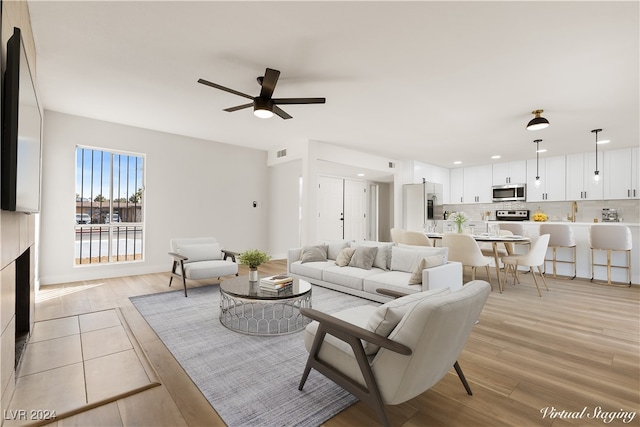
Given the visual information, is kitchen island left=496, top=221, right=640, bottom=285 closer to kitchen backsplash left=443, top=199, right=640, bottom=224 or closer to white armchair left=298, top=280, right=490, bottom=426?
kitchen backsplash left=443, top=199, right=640, bottom=224

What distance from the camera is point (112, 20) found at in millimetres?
2439

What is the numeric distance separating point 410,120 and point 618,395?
3.93 m

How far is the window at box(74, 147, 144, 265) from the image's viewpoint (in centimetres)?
515

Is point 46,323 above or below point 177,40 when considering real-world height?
below

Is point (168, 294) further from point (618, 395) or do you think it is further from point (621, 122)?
point (621, 122)

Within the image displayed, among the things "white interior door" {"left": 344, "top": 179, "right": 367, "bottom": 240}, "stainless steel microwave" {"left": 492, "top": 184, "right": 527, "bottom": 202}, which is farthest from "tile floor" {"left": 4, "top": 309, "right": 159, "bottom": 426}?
"stainless steel microwave" {"left": 492, "top": 184, "right": 527, "bottom": 202}

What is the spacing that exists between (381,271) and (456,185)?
6010mm

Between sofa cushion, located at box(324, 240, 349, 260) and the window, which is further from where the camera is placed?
the window

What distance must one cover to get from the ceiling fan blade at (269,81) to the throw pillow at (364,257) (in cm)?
244

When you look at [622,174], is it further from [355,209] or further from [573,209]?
[355,209]

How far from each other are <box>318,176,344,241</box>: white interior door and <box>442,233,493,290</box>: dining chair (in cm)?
403

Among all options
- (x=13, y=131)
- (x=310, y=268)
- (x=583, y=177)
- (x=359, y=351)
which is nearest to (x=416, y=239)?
(x=310, y=268)

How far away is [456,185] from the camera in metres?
8.97

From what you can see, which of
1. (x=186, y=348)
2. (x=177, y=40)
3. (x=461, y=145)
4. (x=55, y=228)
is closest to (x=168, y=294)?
(x=186, y=348)
